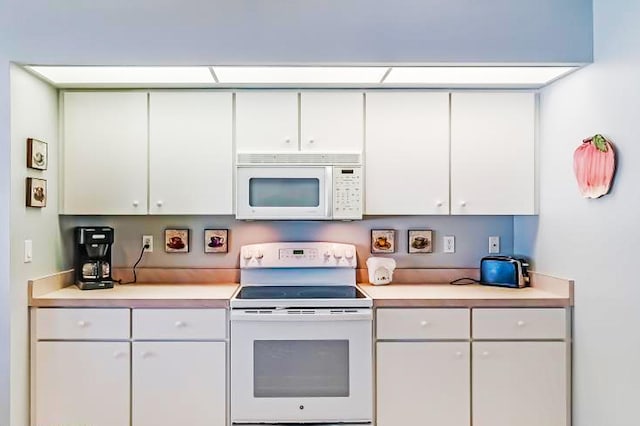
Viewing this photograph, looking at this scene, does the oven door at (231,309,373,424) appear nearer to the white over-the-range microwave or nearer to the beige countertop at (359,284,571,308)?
the beige countertop at (359,284,571,308)

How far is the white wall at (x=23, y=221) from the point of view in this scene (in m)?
2.46

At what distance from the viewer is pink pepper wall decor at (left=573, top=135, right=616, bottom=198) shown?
231cm

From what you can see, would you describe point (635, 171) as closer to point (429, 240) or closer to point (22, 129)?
point (429, 240)

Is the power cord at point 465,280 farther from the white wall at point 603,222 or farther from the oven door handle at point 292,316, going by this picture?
the oven door handle at point 292,316

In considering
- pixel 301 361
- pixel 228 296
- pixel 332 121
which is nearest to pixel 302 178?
pixel 332 121

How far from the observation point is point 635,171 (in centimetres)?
217

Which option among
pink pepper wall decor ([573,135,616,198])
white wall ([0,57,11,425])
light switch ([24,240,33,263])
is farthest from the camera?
light switch ([24,240,33,263])

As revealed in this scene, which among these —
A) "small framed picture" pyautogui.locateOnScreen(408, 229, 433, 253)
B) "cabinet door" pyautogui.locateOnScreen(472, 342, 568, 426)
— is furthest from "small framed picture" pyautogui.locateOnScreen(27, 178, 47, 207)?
"cabinet door" pyautogui.locateOnScreen(472, 342, 568, 426)

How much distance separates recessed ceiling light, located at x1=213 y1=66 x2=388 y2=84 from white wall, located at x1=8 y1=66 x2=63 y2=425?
3.07ft

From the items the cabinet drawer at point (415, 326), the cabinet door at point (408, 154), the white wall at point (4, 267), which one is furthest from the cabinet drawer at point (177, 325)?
the cabinet door at point (408, 154)

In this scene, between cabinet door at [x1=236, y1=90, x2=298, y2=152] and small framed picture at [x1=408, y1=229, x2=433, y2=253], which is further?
small framed picture at [x1=408, y1=229, x2=433, y2=253]

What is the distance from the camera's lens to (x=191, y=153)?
290 cm

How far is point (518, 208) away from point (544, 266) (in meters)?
0.35

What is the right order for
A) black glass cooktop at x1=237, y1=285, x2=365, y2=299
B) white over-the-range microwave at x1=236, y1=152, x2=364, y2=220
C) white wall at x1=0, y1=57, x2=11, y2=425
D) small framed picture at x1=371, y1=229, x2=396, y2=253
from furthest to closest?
small framed picture at x1=371, y1=229, x2=396, y2=253, white over-the-range microwave at x1=236, y1=152, x2=364, y2=220, black glass cooktop at x1=237, y1=285, x2=365, y2=299, white wall at x1=0, y1=57, x2=11, y2=425
